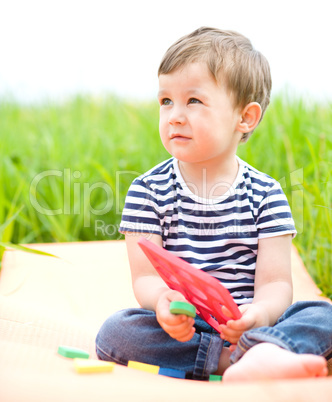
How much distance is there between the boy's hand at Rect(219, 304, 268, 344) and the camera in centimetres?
98

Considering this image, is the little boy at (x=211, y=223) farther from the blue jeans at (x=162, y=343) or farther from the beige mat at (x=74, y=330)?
the beige mat at (x=74, y=330)

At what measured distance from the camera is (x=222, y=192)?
120cm

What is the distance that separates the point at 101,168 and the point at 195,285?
112 centimetres

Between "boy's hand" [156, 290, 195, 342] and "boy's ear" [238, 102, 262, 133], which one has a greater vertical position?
"boy's ear" [238, 102, 262, 133]

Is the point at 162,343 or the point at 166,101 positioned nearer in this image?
the point at 162,343

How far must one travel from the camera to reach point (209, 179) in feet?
3.96

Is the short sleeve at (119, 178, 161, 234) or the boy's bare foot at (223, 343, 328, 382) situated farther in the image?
the short sleeve at (119, 178, 161, 234)

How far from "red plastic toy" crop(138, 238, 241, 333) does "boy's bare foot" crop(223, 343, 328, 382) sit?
0.41 ft

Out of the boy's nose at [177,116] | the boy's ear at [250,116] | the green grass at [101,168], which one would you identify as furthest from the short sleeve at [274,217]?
the green grass at [101,168]

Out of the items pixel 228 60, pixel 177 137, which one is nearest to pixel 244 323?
pixel 177 137

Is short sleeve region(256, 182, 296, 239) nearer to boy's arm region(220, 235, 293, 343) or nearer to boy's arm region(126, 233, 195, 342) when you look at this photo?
boy's arm region(220, 235, 293, 343)

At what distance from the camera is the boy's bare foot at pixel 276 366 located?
821 mm

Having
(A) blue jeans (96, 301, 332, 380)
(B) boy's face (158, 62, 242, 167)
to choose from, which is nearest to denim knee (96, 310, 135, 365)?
(A) blue jeans (96, 301, 332, 380)

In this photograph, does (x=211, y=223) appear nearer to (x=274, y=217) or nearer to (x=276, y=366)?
(x=274, y=217)
